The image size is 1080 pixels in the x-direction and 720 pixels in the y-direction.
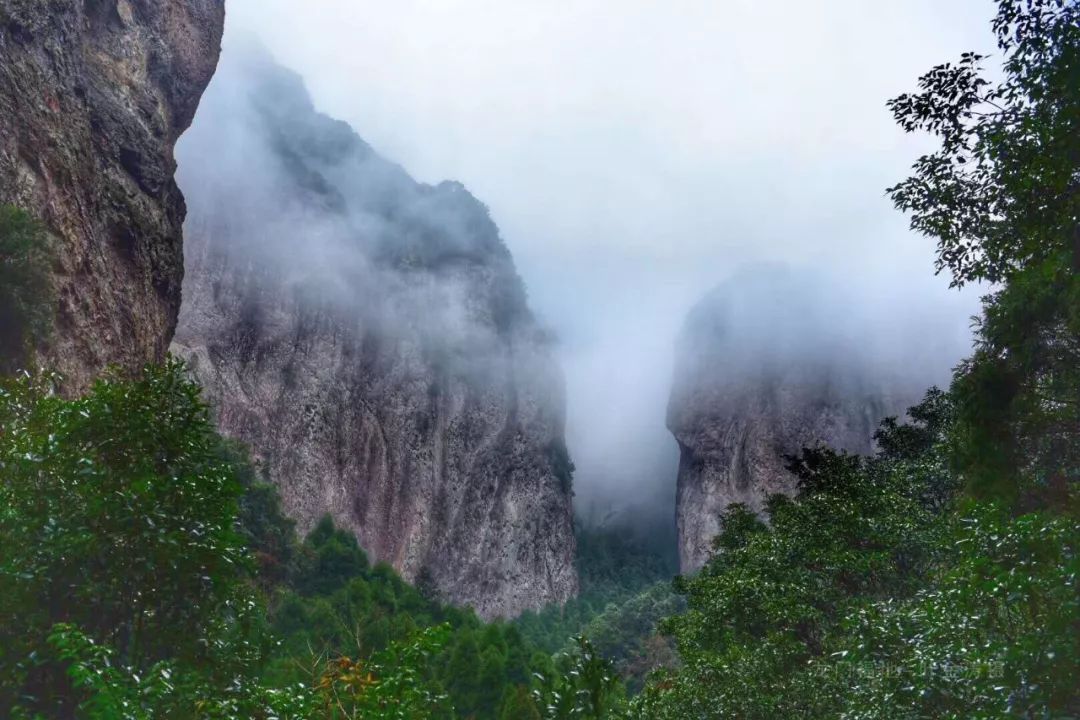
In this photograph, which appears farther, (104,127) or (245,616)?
(104,127)

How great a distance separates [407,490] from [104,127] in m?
53.8

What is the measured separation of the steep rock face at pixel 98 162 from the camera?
21.8 m

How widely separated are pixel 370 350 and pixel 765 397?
44714mm

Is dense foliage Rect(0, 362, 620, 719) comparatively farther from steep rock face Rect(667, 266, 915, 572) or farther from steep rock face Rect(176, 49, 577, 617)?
steep rock face Rect(667, 266, 915, 572)

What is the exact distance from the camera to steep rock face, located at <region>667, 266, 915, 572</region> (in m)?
82.4

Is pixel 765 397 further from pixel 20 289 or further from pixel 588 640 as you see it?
pixel 588 640

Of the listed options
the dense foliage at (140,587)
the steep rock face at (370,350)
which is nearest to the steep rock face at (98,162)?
the dense foliage at (140,587)

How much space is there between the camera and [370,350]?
80188 mm

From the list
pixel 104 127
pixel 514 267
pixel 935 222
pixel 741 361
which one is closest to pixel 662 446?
pixel 741 361

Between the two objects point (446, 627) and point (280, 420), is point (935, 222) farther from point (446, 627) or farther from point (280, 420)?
point (280, 420)

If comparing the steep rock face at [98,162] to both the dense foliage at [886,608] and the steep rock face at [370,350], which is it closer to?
the dense foliage at [886,608]

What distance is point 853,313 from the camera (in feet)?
295

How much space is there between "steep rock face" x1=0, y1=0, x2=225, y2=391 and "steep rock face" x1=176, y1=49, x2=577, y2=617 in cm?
3015

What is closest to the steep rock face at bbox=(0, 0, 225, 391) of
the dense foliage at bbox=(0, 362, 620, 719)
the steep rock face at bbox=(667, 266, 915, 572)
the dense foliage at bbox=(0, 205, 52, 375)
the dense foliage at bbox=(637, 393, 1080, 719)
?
the dense foliage at bbox=(0, 205, 52, 375)
